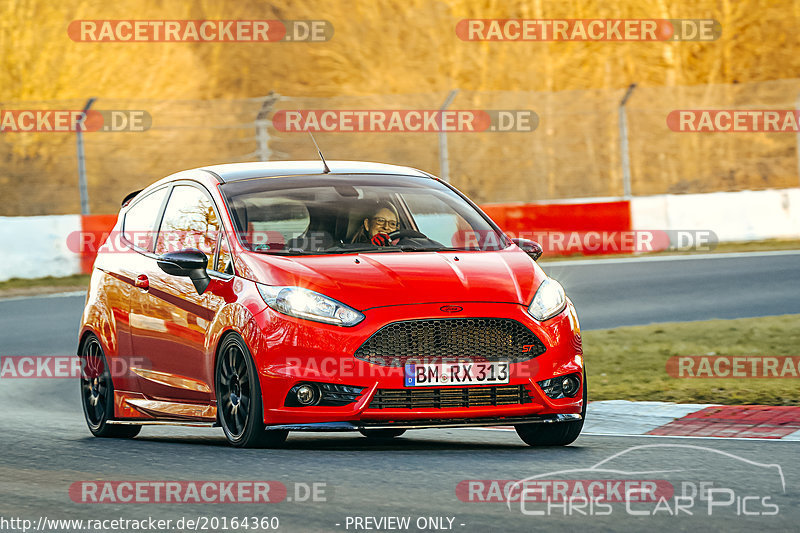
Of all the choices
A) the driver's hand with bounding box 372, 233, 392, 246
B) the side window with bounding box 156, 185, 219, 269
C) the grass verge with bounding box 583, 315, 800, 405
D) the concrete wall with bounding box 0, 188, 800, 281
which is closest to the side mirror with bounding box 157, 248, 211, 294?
the side window with bounding box 156, 185, 219, 269

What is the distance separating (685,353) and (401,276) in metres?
6.04

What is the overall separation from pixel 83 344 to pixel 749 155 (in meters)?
35.9

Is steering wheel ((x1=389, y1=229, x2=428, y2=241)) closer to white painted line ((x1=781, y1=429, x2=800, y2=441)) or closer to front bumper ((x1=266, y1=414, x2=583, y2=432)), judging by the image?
front bumper ((x1=266, y1=414, x2=583, y2=432))

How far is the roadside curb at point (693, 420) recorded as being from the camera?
9.11m

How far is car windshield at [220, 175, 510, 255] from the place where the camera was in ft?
28.3

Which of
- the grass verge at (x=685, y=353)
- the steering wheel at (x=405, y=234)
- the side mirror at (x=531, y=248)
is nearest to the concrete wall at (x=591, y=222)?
the grass verge at (x=685, y=353)

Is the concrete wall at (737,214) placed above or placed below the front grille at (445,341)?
above

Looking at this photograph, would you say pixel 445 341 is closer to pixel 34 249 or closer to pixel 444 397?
pixel 444 397

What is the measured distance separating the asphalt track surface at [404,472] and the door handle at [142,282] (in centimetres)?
98

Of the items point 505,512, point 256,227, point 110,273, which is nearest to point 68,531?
point 505,512

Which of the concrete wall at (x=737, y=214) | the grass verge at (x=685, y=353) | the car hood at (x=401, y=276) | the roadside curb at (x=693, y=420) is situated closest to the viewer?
the car hood at (x=401, y=276)

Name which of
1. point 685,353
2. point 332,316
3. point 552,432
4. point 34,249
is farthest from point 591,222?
point 332,316

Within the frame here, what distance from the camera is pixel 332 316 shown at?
7.77 m

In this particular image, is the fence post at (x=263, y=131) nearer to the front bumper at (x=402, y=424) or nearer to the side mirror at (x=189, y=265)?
the side mirror at (x=189, y=265)
